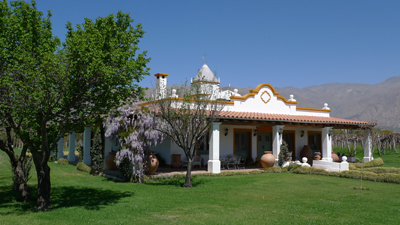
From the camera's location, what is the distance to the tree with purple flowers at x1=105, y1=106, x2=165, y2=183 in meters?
15.0

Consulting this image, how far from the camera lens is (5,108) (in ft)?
30.2

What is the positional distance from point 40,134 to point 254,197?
666 cm

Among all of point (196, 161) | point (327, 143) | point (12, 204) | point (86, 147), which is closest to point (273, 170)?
point (196, 161)

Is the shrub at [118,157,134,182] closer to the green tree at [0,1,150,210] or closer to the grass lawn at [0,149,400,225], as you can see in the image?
the grass lawn at [0,149,400,225]

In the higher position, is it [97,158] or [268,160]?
[97,158]

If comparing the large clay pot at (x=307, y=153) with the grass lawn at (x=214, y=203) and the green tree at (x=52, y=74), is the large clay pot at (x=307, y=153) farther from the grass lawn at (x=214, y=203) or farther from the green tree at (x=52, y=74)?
the green tree at (x=52, y=74)

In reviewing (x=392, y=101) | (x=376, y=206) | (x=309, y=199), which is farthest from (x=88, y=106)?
(x=392, y=101)

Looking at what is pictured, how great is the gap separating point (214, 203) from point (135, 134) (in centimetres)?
574

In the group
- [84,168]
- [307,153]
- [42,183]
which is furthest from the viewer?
[307,153]

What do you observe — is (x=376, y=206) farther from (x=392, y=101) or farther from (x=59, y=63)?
(x=392, y=101)

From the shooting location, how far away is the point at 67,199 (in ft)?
37.7

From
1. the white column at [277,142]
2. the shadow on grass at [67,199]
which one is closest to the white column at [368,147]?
the white column at [277,142]

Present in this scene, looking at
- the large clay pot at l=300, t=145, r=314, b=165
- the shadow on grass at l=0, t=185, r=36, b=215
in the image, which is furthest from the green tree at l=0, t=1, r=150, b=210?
the large clay pot at l=300, t=145, r=314, b=165

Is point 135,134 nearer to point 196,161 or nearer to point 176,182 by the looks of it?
point 176,182
